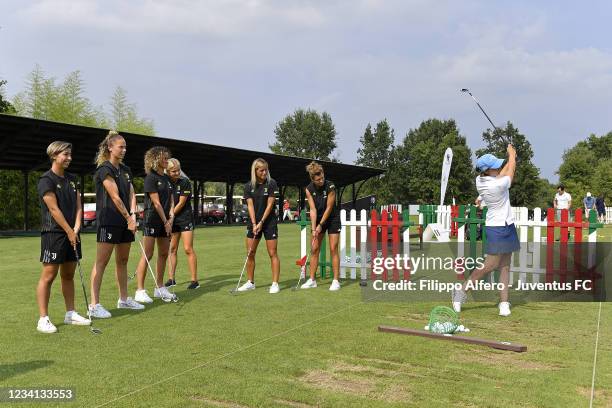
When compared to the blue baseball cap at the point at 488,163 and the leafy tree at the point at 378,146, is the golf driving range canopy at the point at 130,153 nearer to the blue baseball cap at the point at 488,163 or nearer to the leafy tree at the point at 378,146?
the blue baseball cap at the point at 488,163

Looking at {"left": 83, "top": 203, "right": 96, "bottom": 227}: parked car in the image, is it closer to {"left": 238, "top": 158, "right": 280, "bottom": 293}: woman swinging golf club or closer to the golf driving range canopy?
the golf driving range canopy

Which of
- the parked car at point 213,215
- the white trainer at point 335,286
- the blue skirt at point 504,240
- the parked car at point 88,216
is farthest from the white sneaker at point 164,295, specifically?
the parked car at point 213,215

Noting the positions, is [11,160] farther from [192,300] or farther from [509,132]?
[509,132]

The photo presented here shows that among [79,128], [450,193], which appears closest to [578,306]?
[79,128]

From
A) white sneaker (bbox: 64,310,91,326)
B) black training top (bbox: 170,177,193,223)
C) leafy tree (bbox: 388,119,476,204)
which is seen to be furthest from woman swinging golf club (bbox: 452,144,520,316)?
leafy tree (bbox: 388,119,476,204)

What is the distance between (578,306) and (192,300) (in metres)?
4.90

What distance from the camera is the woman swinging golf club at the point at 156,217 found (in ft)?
22.7

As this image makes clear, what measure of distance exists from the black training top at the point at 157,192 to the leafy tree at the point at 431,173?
74.0 metres

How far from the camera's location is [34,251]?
1440 cm

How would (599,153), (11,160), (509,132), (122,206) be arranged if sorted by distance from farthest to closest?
(599,153) → (509,132) → (11,160) → (122,206)

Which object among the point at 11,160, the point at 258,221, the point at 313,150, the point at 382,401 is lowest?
the point at 382,401

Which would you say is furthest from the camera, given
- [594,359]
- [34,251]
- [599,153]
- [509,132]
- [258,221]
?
[599,153]

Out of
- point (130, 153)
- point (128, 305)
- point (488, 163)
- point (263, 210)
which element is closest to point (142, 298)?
point (128, 305)

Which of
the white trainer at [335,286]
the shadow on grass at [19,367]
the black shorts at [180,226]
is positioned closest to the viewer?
the shadow on grass at [19,367]
